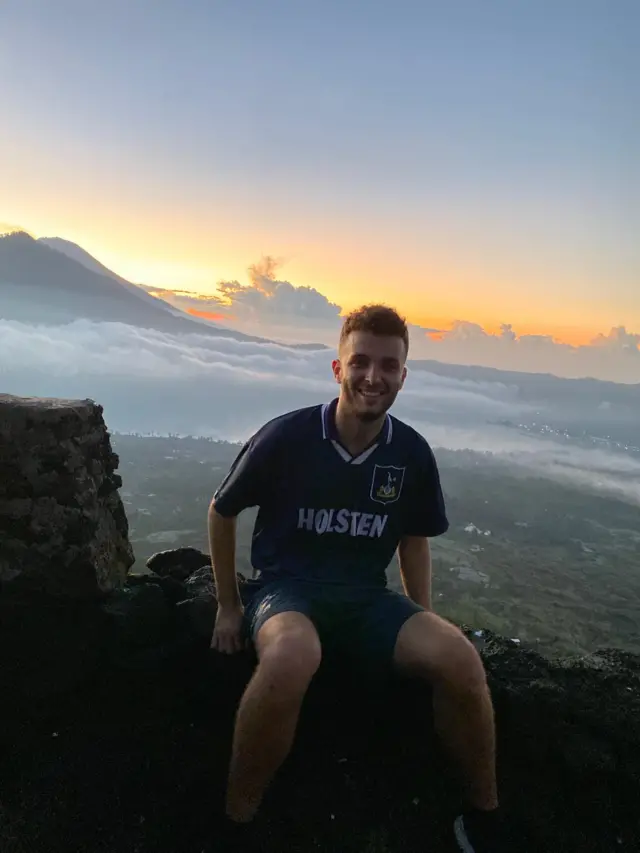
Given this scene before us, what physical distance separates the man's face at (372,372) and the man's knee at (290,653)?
1473 millimetres

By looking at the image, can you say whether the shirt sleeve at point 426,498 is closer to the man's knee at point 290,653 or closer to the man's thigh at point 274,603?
the man's thigh at point 274,603

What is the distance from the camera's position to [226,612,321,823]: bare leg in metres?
3.05

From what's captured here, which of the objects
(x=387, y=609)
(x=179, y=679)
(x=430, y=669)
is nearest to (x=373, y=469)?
(x=387, y=609)

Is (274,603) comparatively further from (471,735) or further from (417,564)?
(471,735)

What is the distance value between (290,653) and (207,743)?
130 cm

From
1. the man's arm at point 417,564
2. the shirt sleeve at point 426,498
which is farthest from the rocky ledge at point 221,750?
the shirt sleeve at point 426,498

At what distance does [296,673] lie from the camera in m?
3.05

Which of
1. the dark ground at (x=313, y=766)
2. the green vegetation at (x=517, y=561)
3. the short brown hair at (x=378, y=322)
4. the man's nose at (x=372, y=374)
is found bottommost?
the green vegetation at (x=517, y=561)

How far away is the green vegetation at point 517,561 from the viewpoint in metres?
87.1

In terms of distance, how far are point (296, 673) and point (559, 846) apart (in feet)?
7.02

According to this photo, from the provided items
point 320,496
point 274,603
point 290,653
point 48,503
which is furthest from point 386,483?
point 48,503

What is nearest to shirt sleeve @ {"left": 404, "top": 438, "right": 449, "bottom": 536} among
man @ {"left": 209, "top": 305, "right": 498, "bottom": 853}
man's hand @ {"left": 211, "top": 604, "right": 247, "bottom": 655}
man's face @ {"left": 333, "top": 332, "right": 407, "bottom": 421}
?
man @ {"left": 209, "top": 305, "right": 498, "bottom": 853}

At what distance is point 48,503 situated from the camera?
400 cm

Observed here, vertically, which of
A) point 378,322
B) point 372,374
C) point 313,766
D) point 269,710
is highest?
point 378,322
